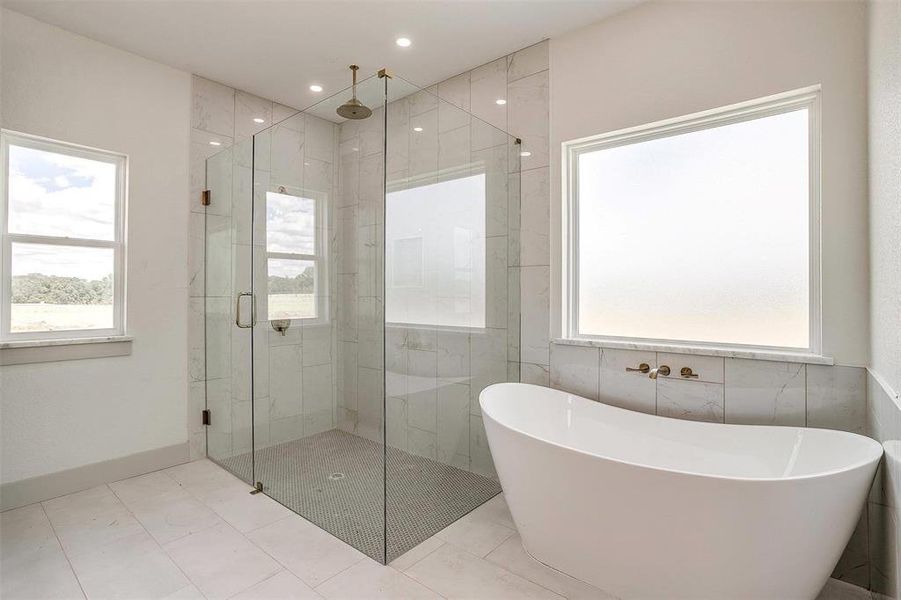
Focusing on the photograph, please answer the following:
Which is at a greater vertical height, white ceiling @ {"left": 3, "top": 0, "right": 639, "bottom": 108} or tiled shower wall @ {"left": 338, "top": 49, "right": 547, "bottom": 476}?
white ceiling @ {"left": 3, "top": 0, "right": 639, "bottom": 108}

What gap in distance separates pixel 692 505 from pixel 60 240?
11.6 ft

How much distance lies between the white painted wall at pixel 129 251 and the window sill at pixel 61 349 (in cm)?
4

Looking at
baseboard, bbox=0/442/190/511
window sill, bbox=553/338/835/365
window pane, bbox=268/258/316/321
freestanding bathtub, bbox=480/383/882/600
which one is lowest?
baseboard, bbox=0/442/190/511

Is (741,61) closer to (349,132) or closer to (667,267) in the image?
(667,267)

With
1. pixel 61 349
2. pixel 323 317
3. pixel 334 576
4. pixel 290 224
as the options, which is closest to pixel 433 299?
pixel 323 317

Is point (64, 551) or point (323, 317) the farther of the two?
point (323, 317)

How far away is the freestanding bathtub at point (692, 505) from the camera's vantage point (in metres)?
1.34

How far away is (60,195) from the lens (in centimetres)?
259

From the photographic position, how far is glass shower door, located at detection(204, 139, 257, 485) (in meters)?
2.77

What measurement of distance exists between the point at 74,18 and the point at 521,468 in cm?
343

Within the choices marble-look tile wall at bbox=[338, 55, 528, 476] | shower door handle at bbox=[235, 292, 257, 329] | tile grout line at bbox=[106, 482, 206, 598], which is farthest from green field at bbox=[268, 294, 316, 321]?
tile grout line at bbox=[106, 482, 206, 598]

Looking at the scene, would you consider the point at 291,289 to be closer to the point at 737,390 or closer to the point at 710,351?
the point at 710,351

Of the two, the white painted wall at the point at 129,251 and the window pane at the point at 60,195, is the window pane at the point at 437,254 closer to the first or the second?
the white painted wall at the point at 129,251

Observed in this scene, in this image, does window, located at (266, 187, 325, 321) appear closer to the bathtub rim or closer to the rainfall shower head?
the rainfall shower head
